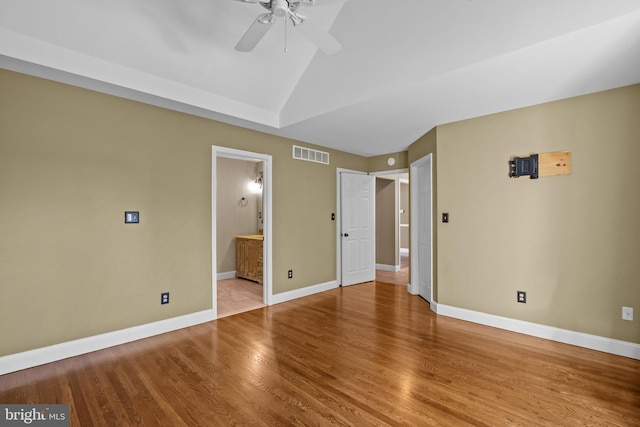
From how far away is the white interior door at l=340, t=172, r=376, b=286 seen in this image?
548 cm

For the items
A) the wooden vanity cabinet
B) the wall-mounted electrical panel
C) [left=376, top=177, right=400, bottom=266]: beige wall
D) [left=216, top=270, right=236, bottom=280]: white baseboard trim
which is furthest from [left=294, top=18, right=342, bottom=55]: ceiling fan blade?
[left=376, top=177, right=400, bottom=266]: beige wall

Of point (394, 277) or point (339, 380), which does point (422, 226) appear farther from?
point (339, 380)

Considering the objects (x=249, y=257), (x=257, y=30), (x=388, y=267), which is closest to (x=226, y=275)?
(x=249, y=257)

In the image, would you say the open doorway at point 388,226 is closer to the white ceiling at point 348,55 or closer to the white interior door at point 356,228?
the white interior door at point 356,228

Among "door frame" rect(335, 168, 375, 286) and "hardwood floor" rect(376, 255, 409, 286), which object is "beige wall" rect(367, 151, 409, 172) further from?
"hardwood floor" rect(376, 255, 409, 286)

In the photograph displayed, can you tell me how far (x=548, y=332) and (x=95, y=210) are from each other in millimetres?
4816

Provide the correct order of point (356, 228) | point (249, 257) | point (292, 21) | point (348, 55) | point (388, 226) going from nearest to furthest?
point (292, 21)
point (348, 55)
point (356, 228)
point (249, 257)
point (388, 226)

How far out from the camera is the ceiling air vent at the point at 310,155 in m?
4.78

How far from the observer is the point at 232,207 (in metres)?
6.31

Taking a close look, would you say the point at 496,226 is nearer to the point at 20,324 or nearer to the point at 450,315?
the point at 450,315

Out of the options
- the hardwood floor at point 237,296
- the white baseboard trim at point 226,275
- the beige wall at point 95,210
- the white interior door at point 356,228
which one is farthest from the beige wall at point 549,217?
the white baseboard trim at point 226,275

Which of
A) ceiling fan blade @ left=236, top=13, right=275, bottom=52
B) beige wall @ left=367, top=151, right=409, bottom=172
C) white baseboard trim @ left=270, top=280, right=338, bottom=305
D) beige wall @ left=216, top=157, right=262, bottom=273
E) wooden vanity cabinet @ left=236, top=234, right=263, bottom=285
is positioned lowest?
white baseboard trim @ left=270, top=280, right=338, bottom=305

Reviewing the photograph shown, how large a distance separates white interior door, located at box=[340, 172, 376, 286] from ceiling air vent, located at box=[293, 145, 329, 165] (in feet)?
1.58

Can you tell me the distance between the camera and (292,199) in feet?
15.5
